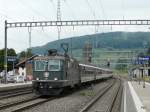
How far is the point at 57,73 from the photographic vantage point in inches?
1122

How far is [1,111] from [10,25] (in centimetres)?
3292

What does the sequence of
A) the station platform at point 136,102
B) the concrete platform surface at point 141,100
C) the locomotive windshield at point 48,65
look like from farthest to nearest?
the locomotive windshield at point 48,65 < the concrete platform surface at point 141,100 < the station platform at point 136,102

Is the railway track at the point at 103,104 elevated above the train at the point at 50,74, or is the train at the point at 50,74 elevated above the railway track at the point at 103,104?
the train at the point at 50,74

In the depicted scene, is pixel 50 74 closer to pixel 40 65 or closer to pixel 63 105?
pixel 40 65

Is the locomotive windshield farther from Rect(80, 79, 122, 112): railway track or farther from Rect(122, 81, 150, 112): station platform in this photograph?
Rect(122, 81, 150, 112): station platform

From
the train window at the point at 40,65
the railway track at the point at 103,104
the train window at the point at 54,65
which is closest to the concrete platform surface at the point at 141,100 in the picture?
the railway track at the point at 103,104

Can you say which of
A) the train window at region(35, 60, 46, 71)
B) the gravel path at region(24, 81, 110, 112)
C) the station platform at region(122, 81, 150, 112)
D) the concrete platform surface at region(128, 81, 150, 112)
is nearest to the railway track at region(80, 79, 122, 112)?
the gravel path at region(24, 81, 110, 112)

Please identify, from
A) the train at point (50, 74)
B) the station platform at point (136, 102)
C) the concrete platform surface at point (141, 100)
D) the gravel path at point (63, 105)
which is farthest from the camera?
the train at point (50, 74)

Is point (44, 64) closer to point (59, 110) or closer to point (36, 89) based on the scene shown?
point (36, 89)

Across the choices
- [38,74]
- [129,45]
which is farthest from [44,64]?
[129,45]

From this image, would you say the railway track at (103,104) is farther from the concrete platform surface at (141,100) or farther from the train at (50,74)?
the train at (50,74)

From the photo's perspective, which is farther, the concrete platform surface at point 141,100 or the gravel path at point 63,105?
the concrete platform surface at point 141,100

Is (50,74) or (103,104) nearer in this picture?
(103,104)

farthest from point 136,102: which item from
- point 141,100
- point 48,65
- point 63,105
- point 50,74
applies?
point 48,65
